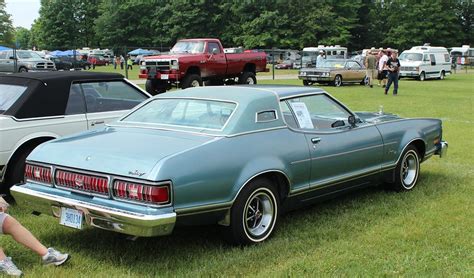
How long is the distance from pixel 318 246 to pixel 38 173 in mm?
2455

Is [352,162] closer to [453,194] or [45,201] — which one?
[453,194]

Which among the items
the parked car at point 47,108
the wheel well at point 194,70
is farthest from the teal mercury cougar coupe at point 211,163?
the wheel well at point 194,70

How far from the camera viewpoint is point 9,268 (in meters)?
3.82

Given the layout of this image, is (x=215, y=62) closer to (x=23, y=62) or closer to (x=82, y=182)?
(x=23, y=62)

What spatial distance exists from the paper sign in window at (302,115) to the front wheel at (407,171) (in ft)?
5.14

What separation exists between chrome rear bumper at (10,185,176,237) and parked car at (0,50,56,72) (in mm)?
26127

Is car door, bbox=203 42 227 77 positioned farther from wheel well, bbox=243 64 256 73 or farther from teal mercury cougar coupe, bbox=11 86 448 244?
teal mercury cougar coupe, bbox=11 86 448 244

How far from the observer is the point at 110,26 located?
3120 inches

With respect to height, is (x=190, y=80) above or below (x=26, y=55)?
below

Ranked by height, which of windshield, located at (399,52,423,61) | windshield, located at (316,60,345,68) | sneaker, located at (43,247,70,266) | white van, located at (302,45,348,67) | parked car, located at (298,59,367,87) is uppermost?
white van, located at (302,45,348,67)

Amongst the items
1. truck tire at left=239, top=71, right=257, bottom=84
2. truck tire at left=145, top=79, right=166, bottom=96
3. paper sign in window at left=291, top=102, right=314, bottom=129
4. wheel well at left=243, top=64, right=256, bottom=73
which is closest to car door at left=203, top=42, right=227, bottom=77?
truck tire at left=239, top=71, right=257, bottom=84

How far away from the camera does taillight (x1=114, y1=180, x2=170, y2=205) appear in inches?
149

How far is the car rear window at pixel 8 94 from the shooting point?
19.9 feet

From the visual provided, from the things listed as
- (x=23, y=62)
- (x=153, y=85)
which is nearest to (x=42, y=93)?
(x=153, y=85)
